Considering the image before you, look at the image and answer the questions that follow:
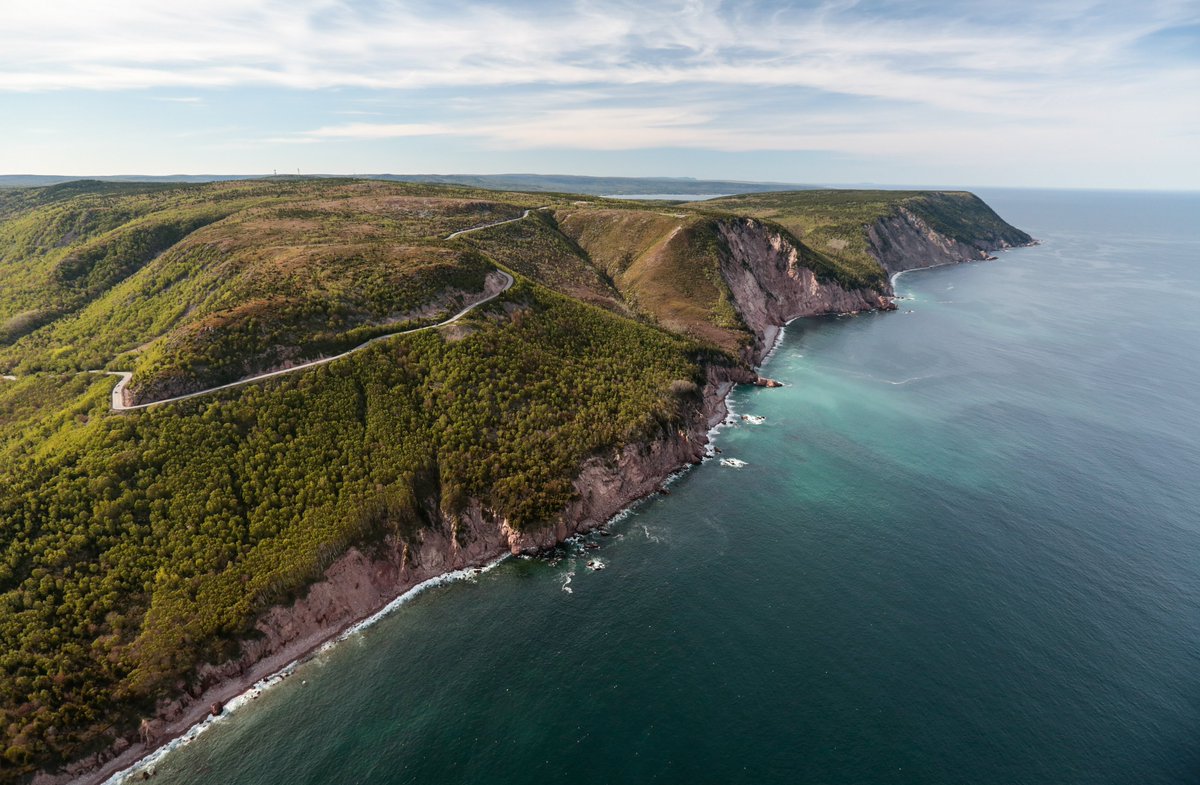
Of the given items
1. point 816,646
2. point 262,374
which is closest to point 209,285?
point 262,374

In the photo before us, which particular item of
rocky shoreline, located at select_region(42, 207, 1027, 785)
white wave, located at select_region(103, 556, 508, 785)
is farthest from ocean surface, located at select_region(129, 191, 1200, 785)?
rocky shoreline, located at select_region(42, 207, 1027, 785)

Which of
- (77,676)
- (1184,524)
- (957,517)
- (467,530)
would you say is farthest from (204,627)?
(1184,524)

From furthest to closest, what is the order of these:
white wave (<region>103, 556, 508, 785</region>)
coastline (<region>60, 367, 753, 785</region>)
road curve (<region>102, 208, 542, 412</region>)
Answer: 1. road curve (<region>102, 208, 542, 412</region>)
2. white wave (<region>103, 556, 508, 785</region>)
3. coastline (<region>60, 367, 753, 785</region>)

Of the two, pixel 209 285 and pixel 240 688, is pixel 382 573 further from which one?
pixel 209 285

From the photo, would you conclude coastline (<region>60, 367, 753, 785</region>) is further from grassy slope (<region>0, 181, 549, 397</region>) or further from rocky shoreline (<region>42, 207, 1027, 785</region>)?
grassy slope (<region>0, 181, 549, 397</region>)

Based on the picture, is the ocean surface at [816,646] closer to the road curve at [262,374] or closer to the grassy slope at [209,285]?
the road curve at [262,374]

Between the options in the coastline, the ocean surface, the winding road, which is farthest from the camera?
the winding road

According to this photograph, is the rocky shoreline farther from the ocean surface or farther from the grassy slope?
the grassy slope

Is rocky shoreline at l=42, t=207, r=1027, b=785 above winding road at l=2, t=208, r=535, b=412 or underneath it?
underneath

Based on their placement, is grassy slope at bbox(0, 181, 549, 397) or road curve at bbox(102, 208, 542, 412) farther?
grassy slope at bbox(0, 181, 549, 397)

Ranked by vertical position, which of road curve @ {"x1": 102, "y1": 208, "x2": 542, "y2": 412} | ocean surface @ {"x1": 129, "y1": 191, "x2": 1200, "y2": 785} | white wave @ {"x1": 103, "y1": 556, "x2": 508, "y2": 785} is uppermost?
road curve @ {"x1": 102, "y1": 208, "x2": 542, "y2": 412}
